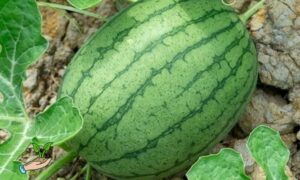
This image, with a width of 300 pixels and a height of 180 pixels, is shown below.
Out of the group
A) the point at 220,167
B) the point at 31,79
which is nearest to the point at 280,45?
the point at 220,167

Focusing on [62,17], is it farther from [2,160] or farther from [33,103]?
[2,160]

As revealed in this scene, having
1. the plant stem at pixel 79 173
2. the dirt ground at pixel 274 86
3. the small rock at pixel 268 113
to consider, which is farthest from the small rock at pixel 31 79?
the small rock at pixel 268 113

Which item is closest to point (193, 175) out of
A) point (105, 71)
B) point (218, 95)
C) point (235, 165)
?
point (235, 165)

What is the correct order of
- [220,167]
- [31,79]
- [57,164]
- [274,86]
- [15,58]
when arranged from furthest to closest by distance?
[31,79], [274,86], [57,164], [15,58], [220,167]

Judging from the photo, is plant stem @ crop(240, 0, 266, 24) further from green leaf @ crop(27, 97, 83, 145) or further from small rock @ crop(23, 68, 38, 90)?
small rock @ crop(23, 68, 38, 90)

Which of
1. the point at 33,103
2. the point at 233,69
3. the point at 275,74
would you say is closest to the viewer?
the point at 233,69

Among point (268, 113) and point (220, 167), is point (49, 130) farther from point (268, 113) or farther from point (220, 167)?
point (268, 113)

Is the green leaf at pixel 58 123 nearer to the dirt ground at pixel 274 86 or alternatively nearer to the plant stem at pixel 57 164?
the plant stem at pixel 57 164
